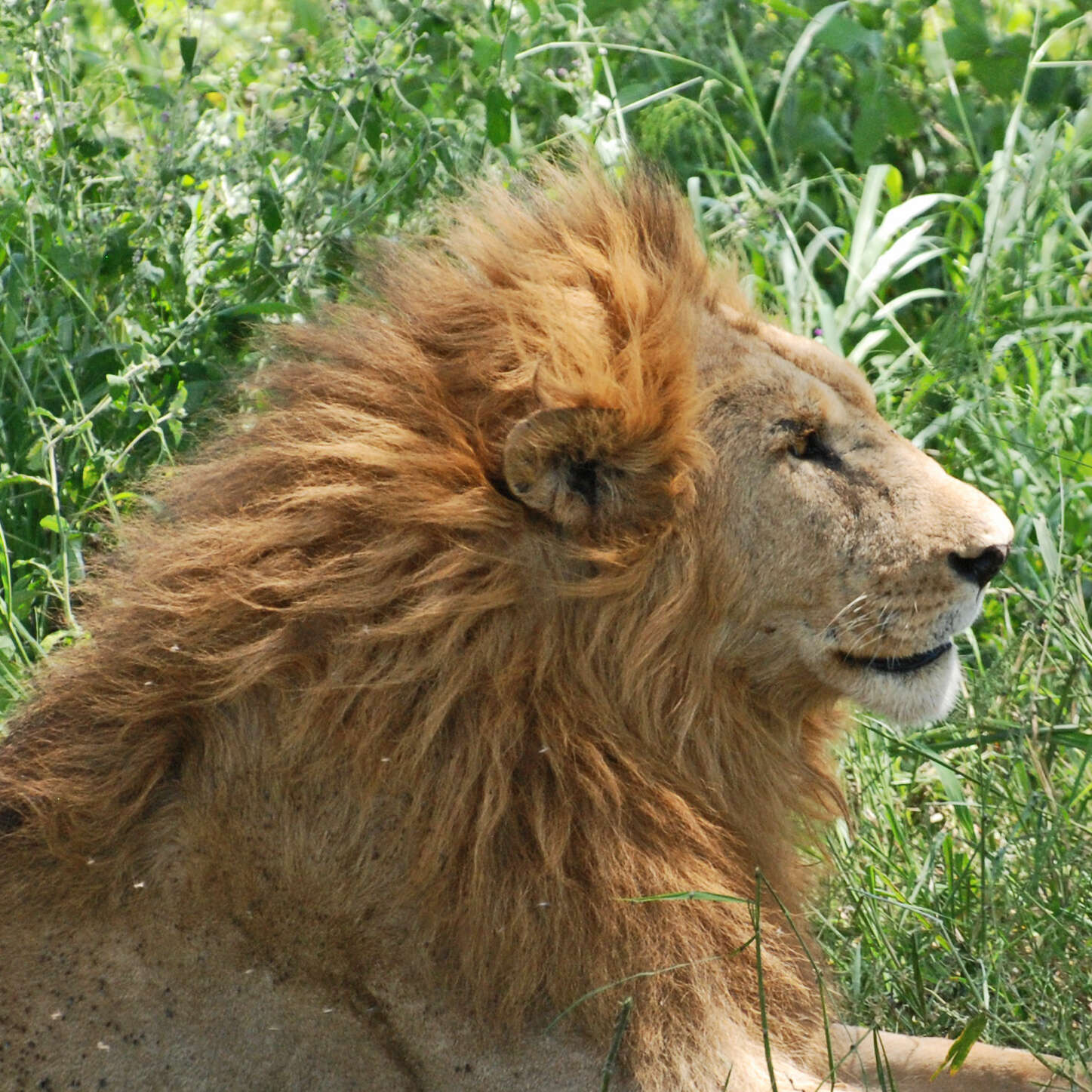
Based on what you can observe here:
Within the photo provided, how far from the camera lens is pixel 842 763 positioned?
12.7 ft

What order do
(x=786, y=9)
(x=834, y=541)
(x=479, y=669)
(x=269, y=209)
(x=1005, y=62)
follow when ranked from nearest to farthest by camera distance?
1. (x=479, y=669)
2. (x=834, y=541)
3. (x=269, y=209)
4. (x=786, y=9)
5. (x=1005, y=62)

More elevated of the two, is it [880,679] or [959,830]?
[880,679]

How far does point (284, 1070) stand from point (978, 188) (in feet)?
12.7

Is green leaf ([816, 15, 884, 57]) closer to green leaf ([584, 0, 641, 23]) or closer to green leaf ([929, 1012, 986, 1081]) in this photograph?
green leaf ([584, 0, 641, 23])

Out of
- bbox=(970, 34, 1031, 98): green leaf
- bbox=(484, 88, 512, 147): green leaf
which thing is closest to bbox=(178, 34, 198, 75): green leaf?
bbox=(484, 88, 512, 147): green leaf

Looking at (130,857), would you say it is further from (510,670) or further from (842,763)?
(842,763)

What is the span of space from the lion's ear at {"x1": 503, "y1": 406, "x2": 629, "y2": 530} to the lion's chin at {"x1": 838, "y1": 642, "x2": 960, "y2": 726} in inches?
21.7

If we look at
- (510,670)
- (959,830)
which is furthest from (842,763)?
(510,670)

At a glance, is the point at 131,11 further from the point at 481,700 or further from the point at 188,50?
the point at 481,700

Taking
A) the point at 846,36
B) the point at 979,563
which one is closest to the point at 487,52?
the point at 846,36

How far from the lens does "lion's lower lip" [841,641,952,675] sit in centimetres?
288

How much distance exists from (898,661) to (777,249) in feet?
8.12

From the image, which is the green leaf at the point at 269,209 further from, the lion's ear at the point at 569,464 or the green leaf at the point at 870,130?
the green leaf at the point at 870,130

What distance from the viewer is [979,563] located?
2.83 meters
